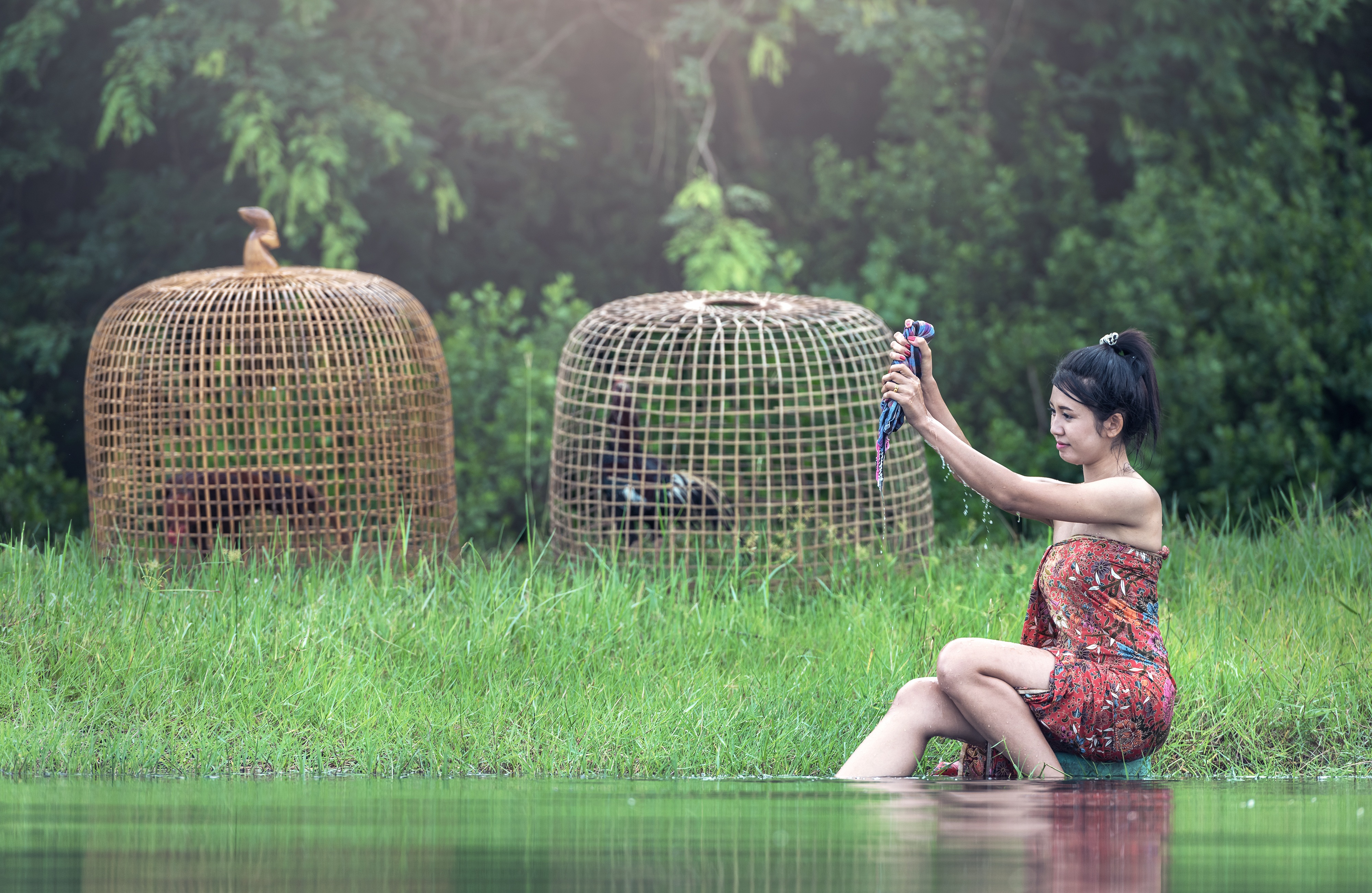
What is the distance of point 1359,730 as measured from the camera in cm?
495

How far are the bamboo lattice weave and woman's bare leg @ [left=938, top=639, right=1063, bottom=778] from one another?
279cm

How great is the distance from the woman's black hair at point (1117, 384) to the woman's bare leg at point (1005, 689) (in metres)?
0.63

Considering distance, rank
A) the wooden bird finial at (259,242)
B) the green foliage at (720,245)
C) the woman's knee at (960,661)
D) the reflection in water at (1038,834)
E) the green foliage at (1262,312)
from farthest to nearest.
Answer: the green foliage at (720,245) → the green foliage at (1262,312) → the wooden bird finial at (259,242) → the woman's knee at (960,661) → the reflection in water at (1038,834)

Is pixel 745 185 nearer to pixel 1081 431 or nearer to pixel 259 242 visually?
pixel 259 242

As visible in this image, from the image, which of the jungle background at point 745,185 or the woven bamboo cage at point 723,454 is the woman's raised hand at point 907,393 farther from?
the jungle background at point 745,185

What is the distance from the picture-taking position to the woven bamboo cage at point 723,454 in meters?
6.42

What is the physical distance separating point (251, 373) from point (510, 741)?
8.31ft

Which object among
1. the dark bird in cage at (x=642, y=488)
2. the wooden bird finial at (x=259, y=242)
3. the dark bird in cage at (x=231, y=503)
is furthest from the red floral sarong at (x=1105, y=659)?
the wooden bird finial at (x=259, y=242)

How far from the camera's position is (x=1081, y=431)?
4.12 meters

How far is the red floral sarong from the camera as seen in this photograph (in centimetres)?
406

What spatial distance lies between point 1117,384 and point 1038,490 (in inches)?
14.1

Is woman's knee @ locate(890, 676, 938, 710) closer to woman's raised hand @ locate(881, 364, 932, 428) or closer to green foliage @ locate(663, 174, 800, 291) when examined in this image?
woman's raised hand @ locate(881, 364, 932, 428)

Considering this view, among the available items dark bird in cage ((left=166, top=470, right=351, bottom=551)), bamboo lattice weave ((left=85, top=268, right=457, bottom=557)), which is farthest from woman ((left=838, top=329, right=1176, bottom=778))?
dark bird in cage ((left=166, top=470, right=351, bottom=551))

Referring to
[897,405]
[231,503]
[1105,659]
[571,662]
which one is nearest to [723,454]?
[571,662]
